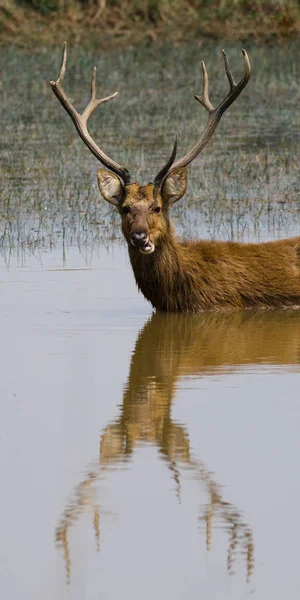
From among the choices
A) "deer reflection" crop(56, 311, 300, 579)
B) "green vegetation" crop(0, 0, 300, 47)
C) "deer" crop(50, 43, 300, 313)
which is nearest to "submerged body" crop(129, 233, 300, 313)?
"deer" crop(50, 43, 300, 313)

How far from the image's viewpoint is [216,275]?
11.1 metres

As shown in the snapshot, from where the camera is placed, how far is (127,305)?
11477 mm

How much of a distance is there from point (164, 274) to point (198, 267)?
0.27 m

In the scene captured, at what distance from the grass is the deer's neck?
2728 millimetres

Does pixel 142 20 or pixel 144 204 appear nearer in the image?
pixel 144 204

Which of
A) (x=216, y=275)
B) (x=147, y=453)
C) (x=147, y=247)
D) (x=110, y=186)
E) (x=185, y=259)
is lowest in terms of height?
(x=147, y=453)

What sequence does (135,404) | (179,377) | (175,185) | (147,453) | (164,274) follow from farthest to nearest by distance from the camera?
(164,274)
(175,185)
(179,377)
(135,404)
(147,453)

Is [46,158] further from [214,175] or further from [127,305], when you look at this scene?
[127,305]

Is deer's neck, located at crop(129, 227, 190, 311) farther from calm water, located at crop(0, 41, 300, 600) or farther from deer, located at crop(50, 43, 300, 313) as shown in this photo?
calm water, located at crop(0, 41, 300, 600)

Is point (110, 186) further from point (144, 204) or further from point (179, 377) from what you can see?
point (179, 377)

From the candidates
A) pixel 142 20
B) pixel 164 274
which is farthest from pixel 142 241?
pixel 142 20

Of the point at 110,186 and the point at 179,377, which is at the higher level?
the point at 110,186

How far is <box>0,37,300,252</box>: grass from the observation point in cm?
1455

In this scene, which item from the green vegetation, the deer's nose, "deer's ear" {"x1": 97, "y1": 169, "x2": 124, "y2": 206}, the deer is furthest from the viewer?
the green vegetation
